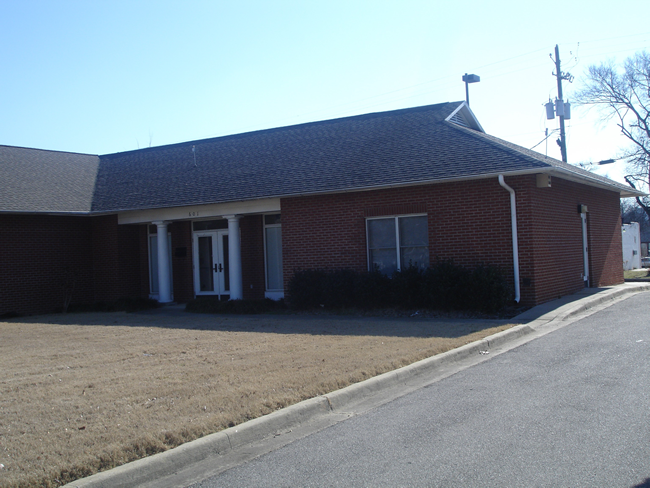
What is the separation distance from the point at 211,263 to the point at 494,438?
15.0 metres

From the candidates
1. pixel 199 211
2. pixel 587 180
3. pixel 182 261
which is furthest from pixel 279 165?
pixel 587 180

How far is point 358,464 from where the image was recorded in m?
4.65

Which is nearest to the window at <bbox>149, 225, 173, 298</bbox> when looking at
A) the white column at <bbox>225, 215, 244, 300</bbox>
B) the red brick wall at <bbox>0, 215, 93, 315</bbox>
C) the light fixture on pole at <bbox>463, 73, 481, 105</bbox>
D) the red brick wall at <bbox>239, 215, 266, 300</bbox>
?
the red brick wall at <bbox>0, 215, 93, 315</bbox>

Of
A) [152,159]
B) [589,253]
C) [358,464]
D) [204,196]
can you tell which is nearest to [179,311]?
[204,196]

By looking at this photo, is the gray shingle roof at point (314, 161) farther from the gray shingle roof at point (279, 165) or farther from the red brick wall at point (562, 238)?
the red brick wall at point (562, 238)

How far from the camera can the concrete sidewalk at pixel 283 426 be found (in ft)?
14.8

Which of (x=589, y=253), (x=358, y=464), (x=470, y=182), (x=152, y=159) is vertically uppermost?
(x=152, y=159)

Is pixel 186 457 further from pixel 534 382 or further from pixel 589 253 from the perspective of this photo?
pixel 589 253

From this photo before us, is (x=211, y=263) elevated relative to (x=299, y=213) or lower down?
lower down

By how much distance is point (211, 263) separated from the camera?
62.6 feet

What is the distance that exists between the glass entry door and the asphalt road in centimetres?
1220

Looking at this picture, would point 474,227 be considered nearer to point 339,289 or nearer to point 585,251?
point 339,289

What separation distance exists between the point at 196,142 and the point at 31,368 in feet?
49.8

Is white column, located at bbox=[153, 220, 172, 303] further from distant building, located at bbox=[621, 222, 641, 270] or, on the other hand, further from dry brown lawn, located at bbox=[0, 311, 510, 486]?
distant building, located at bbox=[621, 222, 641, 270]
